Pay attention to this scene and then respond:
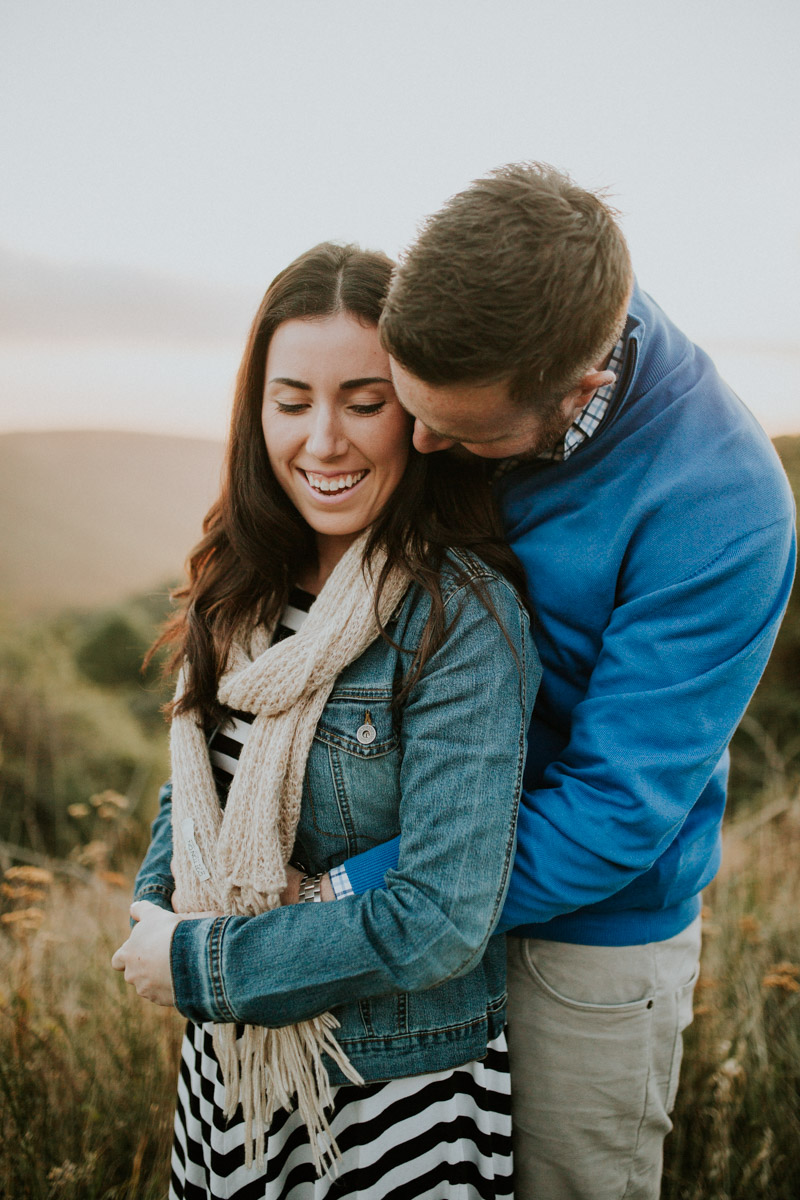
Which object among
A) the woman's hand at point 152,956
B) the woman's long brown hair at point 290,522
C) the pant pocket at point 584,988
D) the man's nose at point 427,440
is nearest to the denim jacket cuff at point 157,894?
the woman's hand at point 152,956

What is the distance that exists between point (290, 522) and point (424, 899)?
2.93 ft

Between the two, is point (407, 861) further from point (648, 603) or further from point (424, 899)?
point (648, 603)

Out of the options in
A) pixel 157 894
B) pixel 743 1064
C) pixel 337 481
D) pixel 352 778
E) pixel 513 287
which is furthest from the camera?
pixel 743 1064

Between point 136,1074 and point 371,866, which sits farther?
point 136,1074

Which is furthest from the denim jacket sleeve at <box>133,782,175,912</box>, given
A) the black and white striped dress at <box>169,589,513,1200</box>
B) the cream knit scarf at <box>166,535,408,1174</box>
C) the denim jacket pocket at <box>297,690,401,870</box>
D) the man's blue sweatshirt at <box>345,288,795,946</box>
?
the man's blue sweatshirt at <box>345,288,795,946</box>

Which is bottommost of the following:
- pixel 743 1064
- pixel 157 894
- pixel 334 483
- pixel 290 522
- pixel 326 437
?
pixel 743 1064

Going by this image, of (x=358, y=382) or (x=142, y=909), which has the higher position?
(x=358, y=382)

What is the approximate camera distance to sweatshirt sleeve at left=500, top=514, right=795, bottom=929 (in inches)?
53.3

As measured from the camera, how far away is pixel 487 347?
1.29 m

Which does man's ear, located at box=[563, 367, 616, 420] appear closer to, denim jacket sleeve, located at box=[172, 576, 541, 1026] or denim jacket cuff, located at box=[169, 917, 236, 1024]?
denim jacket sleeve, located at box=[172, 576, 541, 1026]

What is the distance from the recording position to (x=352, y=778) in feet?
4.81

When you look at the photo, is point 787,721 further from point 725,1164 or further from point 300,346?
point 300,346

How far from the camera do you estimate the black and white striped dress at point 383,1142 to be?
143 cm

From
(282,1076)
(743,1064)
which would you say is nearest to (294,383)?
(282,1076)
